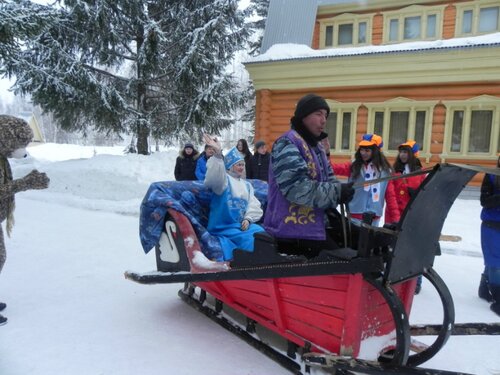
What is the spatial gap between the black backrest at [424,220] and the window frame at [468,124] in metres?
8.50

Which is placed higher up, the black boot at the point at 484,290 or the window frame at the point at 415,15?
the window frame at the point at 415,15

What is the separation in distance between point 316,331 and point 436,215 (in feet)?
3.09

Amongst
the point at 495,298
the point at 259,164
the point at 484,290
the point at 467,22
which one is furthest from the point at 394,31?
the point at 495,298

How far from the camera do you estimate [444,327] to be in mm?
2117

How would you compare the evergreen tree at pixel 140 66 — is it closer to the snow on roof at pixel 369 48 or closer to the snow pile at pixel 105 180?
the snow pile at pixel 105 180

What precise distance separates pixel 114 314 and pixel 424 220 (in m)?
2.61

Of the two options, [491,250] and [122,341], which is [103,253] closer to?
[122,341]

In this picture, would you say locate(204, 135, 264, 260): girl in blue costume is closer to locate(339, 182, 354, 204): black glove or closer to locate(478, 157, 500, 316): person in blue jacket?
locate(339, 182, 354, 204): black glove

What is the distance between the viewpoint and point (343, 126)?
1086 cm

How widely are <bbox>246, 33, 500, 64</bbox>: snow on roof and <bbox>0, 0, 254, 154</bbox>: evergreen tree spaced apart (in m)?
2.30

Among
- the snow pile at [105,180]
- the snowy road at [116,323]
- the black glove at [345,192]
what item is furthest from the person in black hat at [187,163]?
the black glove at [345,192]

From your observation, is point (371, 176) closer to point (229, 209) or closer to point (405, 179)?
point (405, 179)

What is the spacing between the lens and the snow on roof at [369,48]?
28.4 ft

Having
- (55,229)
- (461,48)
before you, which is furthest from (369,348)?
(461,48)
